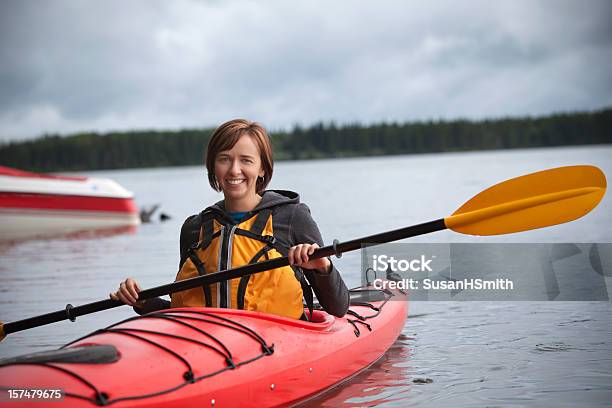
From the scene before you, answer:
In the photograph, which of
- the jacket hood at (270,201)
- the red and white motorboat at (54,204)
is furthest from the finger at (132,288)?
the red and white motorboat at (54,204)

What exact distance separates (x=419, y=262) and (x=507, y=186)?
1642 mm

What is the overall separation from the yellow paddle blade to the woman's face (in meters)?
1.12

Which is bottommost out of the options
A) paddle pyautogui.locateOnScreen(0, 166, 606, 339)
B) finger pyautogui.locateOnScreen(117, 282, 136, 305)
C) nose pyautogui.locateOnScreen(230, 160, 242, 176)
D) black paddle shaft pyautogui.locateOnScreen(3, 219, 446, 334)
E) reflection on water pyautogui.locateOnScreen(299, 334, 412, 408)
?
reflection on water pyautogui.locateOnScreen(299, 334, 412, 408)

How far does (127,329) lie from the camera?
4.10m

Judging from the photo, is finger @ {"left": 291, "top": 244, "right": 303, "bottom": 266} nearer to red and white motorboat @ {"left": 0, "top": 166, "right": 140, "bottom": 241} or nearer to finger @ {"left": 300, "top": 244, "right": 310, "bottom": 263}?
finger @ {"left": 300, "top": 244, "right": 310, "bottom": 263}

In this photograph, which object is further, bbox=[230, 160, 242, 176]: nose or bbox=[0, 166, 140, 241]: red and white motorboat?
bbox=[0, 166, 140, 241]: red and white motorboat

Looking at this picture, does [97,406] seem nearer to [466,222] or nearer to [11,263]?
[466,222]

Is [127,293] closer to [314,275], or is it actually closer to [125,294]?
[125,294]

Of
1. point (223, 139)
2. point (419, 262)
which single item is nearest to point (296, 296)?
point (223, 139)

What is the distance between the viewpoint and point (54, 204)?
17.4m

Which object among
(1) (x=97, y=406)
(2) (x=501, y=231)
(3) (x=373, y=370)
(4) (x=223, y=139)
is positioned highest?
(4) (x=223, y=139)

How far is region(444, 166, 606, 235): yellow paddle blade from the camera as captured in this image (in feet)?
15.4

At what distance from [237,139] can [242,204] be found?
0.35 m

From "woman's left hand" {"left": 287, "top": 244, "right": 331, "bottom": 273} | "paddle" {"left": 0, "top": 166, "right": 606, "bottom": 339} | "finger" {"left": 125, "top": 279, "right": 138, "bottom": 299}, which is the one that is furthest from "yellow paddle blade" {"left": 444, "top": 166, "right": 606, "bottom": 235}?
"finger" {"left": 125, "top": 279, "right": 138, "bottom": 299}
